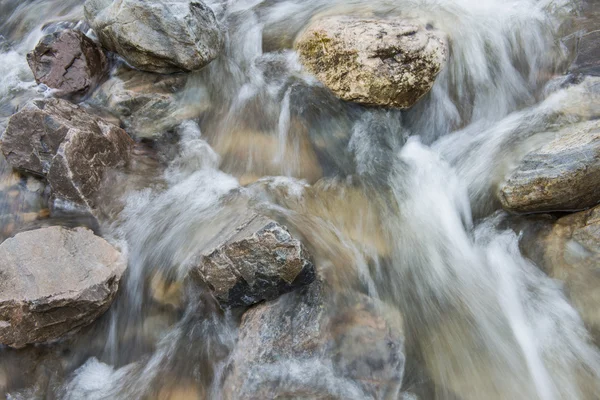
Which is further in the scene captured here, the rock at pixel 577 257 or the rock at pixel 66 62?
the rock at pixel 66 62

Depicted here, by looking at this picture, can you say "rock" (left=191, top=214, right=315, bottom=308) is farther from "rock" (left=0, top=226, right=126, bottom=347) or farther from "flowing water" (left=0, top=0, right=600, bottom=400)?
"rock" (left=0, top=226, right=126, bottom=347)

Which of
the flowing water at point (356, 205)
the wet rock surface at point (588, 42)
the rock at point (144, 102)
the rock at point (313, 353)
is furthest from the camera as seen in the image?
the rock at point (144, 102)

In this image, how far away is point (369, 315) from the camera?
3.14 metres

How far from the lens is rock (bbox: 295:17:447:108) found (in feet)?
12.5

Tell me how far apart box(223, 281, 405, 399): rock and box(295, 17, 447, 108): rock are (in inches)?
79.1

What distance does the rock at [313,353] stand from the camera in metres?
2.83

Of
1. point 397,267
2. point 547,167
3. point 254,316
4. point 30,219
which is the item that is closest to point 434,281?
point 397,267

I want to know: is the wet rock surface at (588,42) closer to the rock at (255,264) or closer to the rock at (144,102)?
the rock at (255,264)

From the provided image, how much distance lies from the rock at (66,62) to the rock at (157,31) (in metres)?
0.26

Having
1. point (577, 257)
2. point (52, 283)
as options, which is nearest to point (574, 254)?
point (577, 257)

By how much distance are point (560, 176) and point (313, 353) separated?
2309 mm

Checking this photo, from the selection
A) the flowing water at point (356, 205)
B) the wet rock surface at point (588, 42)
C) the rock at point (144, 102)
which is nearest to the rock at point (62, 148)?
the flowing water at point (356, 205)

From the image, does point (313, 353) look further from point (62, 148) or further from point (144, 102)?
point (144, 102)

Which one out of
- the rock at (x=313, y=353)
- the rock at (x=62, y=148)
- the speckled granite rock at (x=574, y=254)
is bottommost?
the rock at (x=313, y=353)
